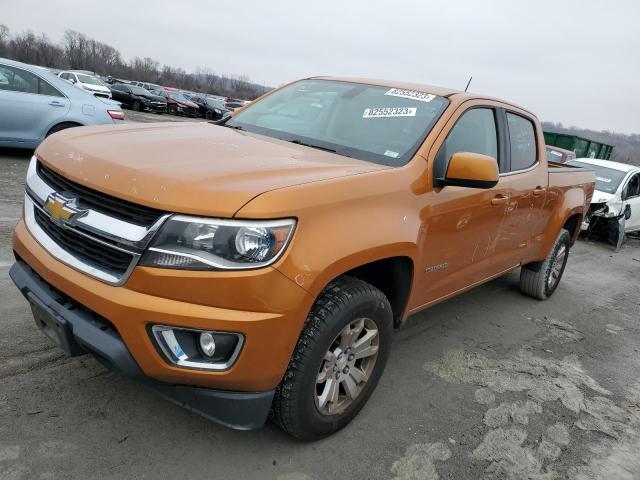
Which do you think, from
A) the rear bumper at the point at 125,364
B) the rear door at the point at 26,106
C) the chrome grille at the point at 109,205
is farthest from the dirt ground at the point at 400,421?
the rear door at the point at 26,106

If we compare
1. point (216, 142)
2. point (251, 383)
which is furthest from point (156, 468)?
point (216, 142)

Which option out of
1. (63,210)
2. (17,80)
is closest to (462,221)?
(63,210)

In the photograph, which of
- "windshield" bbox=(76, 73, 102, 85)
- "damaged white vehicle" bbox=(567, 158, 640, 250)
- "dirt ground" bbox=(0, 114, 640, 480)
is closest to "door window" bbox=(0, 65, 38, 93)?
"dirt ground" bbox=(0, 114, 640, 480)

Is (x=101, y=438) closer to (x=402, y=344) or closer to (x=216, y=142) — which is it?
(x=216, y=142)

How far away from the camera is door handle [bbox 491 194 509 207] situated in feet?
11.2

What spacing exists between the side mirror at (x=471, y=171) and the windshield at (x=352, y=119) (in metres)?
0.24

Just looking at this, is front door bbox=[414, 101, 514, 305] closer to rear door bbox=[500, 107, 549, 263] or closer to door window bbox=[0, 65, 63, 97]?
rear door bbox=[500, 107, 549, 263]

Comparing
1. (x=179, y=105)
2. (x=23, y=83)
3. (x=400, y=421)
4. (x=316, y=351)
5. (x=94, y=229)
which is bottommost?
Result: (x=179, y=105)

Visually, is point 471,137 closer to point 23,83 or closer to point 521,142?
point 521,142

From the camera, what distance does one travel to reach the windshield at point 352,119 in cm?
296

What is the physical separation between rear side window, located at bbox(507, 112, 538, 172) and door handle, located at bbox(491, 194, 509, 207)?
0.37 m

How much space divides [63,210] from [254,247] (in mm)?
874

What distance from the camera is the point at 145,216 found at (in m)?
1.98

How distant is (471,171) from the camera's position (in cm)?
271
